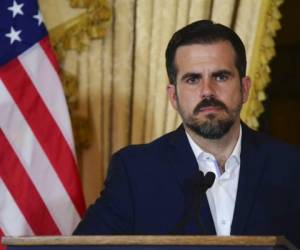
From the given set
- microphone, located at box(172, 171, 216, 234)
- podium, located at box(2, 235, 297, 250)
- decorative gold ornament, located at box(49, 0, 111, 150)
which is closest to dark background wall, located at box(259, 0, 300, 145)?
decorative gold ornament, located at box(49, 0, 111, 150)

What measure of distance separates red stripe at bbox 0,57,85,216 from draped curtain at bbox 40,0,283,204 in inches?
12.0

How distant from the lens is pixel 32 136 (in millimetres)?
2676

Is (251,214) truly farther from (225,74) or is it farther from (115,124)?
(115,124)

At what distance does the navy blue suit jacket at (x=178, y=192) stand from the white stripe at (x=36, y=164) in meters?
0.57

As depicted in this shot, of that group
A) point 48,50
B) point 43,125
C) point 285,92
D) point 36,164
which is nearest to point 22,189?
point 36,164

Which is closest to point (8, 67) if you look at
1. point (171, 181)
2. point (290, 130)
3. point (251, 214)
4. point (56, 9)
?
point (56, 9)

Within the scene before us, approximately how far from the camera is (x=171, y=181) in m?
2.07

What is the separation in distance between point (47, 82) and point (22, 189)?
1.25 feet

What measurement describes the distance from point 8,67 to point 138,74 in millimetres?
572

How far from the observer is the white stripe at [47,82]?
2.68 meters

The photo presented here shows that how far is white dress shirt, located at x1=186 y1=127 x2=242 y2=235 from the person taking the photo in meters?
2.00

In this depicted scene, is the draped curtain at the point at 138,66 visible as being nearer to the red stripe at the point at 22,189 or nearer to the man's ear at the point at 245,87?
the red stripe at the point at 22,189

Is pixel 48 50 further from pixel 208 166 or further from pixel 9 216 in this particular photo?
pixel 208 166

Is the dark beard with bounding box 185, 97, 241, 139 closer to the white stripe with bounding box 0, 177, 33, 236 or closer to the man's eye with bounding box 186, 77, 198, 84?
the man's eye with bounding box 186, 77, 198, 84
